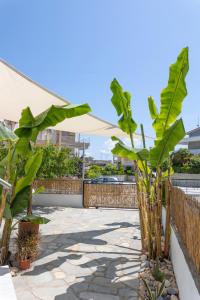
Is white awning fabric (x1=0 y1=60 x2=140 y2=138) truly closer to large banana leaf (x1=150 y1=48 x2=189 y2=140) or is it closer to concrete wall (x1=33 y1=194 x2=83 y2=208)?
large banana leaf (x1=150 y1=48 x2=189 y2=140)

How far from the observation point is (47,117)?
11.1ft

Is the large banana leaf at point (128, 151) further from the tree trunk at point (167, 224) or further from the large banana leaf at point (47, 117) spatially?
the tree trunk at point (167, 224)

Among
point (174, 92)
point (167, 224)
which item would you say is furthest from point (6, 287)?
point (174, 92)

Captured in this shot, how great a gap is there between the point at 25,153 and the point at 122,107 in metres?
1.81

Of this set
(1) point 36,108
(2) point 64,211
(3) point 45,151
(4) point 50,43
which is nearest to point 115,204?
(2) point 64,211

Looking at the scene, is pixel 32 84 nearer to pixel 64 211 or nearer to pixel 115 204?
pixel 64 211

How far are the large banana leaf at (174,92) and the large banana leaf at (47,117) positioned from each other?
119cm

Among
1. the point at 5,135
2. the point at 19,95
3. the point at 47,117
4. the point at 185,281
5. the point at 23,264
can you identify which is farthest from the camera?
the point at 19,95

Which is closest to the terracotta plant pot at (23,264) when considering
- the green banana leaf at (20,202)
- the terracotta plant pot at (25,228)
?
the terracotta plant pot at (25,228)

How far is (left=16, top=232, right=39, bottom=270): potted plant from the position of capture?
4148 mm

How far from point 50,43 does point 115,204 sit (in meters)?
6.75

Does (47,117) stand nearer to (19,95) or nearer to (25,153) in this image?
(25,153)

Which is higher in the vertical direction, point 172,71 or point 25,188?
point 172,71

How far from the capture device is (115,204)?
10.8 meters
